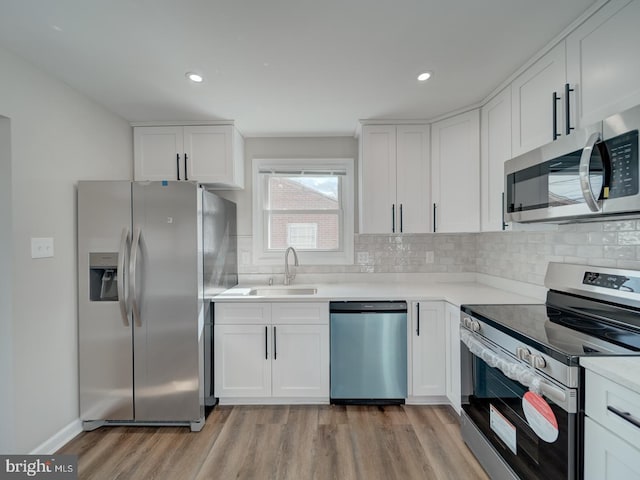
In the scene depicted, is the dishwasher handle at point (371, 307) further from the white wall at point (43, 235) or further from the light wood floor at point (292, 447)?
the white wall at point (43, 235)

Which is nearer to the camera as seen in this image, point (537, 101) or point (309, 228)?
point (537, 101)

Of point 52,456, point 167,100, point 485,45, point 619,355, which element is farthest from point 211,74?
point 52,456

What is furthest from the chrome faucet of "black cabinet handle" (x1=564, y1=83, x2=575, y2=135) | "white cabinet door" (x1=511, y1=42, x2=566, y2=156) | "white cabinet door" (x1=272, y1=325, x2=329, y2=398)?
"black cabinet handle" (x1=564, y1=83, x2=575, y2=135)

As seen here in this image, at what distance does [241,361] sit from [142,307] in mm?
842

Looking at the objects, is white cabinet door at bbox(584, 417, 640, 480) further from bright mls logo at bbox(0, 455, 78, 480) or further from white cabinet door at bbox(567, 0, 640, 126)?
bright mls logo at bbox(0, 455, 78, 480)

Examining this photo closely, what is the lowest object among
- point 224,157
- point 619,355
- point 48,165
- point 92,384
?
point 92,384

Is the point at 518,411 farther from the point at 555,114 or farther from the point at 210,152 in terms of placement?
the point at 210,152

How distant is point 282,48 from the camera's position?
1.69 m

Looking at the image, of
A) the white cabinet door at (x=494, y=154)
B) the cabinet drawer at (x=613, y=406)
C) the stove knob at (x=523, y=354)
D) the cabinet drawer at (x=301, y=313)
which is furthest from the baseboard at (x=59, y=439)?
the white cabinet door at (x=494, y=154)

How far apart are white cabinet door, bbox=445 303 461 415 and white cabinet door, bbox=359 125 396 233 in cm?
89

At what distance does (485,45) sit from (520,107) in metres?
0.50

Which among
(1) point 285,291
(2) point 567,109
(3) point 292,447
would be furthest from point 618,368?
(1) point 285,291

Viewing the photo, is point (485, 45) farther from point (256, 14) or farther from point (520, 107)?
point (256, 14)

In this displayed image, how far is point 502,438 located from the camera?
1504 mm
